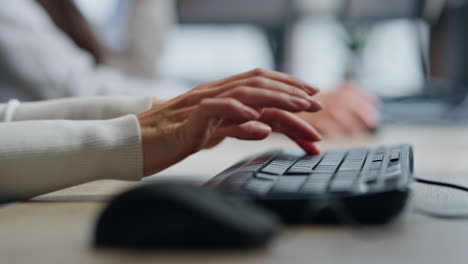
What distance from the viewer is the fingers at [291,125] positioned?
2.30 feet

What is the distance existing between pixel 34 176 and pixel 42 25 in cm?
102

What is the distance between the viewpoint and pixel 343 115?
54.9 inches

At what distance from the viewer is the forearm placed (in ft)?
1.81

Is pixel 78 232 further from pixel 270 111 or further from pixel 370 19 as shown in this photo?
pixel 370 19

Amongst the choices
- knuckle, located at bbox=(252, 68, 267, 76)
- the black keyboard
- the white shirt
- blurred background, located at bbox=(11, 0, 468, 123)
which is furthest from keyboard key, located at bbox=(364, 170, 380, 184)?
blurred background, located at bbox=(11, 0, 468, 123)

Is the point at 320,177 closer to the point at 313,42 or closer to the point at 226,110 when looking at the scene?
the point at 226,110

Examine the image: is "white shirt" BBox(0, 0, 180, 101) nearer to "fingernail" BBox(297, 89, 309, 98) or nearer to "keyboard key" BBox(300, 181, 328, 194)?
"fingernail" BBox(297, 89, 309, 98)

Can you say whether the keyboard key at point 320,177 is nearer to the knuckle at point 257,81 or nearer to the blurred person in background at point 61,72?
the knuckle at point 257,81

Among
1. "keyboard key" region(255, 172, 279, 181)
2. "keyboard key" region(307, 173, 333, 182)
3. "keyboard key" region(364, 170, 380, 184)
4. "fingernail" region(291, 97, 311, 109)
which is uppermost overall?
"fingernail" region(291, 97, 311, 109)

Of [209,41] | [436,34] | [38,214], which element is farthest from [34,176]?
[436,34]

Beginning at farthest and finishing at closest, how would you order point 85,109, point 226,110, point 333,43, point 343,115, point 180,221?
point 333,43, point 343,115, point 85,109, point 226,110, point 180,221

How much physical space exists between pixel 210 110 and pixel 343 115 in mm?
906

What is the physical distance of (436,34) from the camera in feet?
7.02

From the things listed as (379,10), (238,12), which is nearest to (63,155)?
(238,12)
